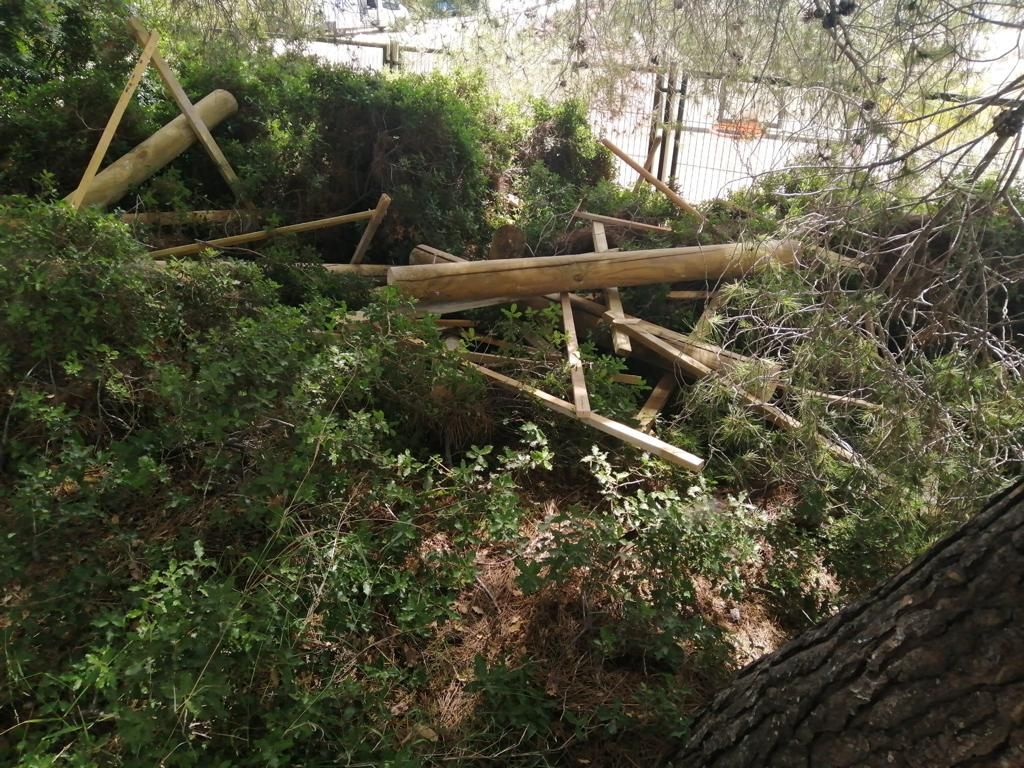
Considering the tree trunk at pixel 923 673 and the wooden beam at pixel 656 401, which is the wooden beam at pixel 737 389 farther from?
the tree trunk at pixel 923 673

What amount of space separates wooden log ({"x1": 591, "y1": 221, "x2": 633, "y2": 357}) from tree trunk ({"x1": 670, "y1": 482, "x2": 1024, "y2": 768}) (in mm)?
2965

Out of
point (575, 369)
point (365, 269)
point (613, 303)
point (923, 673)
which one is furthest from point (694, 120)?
point (923, 673)

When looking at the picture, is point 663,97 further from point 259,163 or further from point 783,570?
point 783,570

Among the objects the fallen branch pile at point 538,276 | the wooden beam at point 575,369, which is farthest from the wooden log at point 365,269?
the wooden beam at point 575,369

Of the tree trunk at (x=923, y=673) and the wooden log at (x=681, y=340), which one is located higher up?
the tree trunk at (x=923, y=673)

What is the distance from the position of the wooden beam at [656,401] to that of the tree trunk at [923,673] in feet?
7.93

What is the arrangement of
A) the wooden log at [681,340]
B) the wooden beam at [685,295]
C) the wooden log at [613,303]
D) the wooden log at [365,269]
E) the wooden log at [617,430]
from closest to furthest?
the wooden log at [617,430], the wooden log at [681,340], the wooden log at [613,303], the wooden log at [365,269], the wooden beam at [685,295]

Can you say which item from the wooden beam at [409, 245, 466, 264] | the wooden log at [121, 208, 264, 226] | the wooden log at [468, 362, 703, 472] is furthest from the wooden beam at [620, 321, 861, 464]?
the wooden log at [121, 208, 264, 226]

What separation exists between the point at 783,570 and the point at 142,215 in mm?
5078

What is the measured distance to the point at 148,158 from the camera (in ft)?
17.6

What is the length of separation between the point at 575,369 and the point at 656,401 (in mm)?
764

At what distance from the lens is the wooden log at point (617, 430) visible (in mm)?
3564

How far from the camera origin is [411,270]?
4590 millimetres

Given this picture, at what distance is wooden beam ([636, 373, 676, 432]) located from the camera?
4.11 meters
